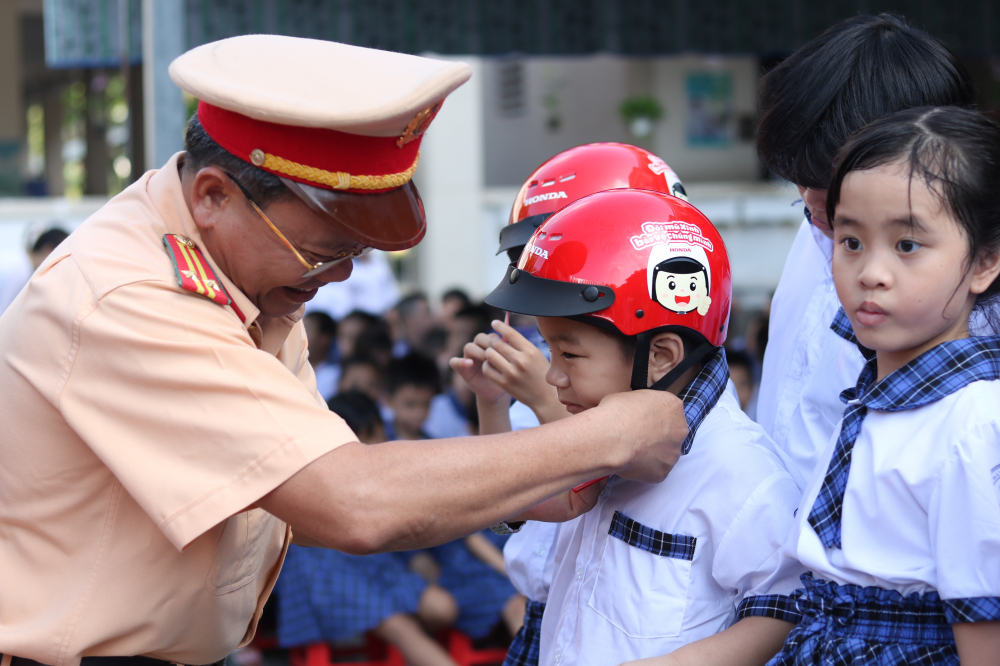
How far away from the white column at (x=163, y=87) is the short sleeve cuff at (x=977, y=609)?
15.9 feet

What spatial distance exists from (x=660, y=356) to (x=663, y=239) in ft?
0.82

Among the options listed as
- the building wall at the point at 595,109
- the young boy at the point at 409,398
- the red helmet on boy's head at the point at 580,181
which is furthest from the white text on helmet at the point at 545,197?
the building wall at the point at 595,109

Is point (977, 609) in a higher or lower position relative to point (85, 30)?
higher

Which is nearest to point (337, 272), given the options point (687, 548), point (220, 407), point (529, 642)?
point (220, 407)

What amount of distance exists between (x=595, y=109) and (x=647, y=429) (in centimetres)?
1373

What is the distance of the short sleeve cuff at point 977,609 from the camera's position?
1483 mm

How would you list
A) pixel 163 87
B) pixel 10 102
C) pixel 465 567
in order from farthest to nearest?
pixel 10 102, pixel 163 87, pixel 465 567

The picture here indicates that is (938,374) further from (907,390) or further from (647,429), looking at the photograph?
(647,429)

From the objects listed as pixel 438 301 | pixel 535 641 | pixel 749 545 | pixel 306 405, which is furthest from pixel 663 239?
pixel 438 301

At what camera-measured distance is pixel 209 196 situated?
1.88m

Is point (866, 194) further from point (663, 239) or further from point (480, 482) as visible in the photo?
point (480, 482)

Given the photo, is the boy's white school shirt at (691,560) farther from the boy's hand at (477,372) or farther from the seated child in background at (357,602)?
the seated child in background at (357,602)

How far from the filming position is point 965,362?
1.64 m

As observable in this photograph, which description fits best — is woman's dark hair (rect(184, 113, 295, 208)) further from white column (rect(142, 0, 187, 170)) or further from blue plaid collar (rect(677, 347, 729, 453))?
white column (rect(142, 0, 187, 170))
